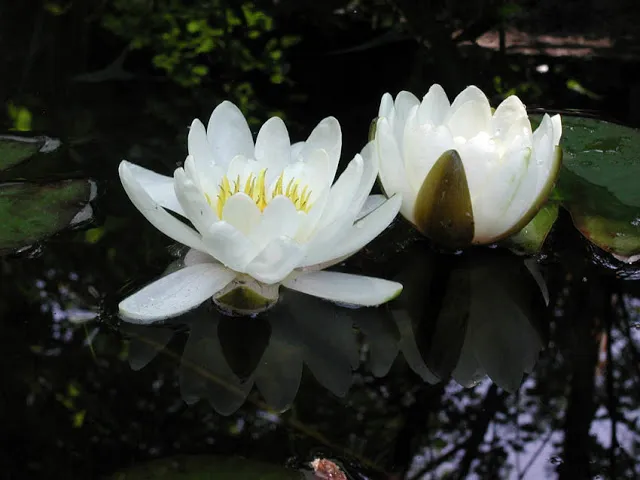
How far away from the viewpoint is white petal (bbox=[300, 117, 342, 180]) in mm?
1149

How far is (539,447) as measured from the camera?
0.91 m

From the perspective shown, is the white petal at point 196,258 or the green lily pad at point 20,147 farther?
the green lily pad at point 20,147

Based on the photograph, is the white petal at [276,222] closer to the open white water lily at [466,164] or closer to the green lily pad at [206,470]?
the open white water lily at [466,164]

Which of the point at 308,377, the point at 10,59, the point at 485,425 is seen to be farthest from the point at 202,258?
the point at 10,59

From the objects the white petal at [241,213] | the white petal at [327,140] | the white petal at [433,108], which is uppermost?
the white petal at [433,108]

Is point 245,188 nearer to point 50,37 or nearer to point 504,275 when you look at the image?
point 504,275

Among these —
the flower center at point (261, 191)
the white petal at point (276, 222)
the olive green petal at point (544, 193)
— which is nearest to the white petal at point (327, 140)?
the flower center at point (261, 191)

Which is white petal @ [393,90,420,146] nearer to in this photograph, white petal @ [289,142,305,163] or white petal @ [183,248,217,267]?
white petal @ [289,142,305,163]

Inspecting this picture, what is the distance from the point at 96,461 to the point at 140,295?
0.83ft

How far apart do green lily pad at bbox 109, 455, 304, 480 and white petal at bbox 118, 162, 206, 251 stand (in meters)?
0.35

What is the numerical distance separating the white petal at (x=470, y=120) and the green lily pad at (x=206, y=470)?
2.26 feet

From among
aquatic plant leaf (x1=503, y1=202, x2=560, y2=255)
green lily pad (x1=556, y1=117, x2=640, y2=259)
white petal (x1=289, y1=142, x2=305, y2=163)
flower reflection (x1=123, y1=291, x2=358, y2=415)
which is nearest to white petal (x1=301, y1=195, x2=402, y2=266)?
flower reflection (x1=123, y1=291, x2=358, y2=415)

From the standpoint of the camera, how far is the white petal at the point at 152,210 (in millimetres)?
1005

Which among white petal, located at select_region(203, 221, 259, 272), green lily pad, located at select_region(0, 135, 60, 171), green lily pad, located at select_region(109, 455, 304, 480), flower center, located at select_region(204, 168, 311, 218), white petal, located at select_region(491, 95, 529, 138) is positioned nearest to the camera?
green lily pad, located at select_region(109, 455, 304, 480)
